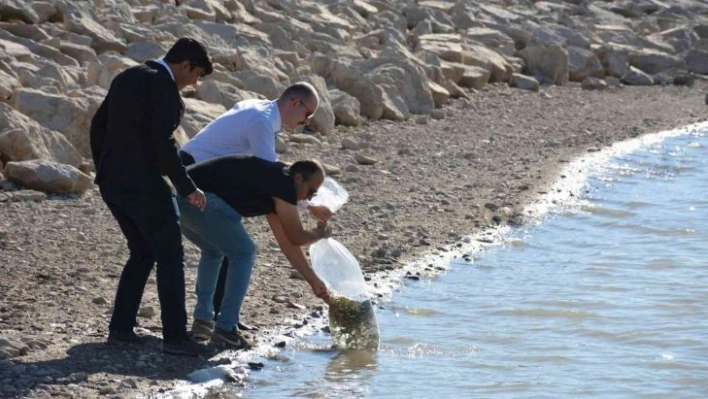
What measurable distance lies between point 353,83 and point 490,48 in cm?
637

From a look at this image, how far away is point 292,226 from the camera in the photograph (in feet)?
25.2

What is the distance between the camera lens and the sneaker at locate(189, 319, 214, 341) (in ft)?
26.4

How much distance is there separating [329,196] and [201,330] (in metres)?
1.03

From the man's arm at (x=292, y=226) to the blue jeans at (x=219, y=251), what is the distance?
23 cm

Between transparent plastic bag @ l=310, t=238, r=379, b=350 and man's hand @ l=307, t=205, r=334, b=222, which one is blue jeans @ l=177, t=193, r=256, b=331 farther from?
transparent plastic bag @ l=310, t=238, r=379, b=350

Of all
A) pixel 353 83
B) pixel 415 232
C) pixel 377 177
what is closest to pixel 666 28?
pixel 353 83

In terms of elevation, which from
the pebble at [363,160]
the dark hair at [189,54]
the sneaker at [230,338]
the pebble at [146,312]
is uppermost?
the dark hair at [189,54]

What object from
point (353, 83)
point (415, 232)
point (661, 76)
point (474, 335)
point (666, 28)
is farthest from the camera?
point (666, 28)

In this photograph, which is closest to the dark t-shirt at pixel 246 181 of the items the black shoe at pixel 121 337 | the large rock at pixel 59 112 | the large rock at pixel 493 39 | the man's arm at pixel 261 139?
the man's arm at pixel 261 139

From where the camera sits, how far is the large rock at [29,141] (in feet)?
37.6

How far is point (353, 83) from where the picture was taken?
17.1 metres

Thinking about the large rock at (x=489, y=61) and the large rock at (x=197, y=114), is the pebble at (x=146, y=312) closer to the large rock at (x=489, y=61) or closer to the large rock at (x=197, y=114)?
the large rock at (x=197, y=114)

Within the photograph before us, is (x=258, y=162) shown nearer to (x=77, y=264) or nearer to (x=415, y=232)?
(x=77, y=264)

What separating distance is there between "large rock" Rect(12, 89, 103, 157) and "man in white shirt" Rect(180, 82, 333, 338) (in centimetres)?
457
